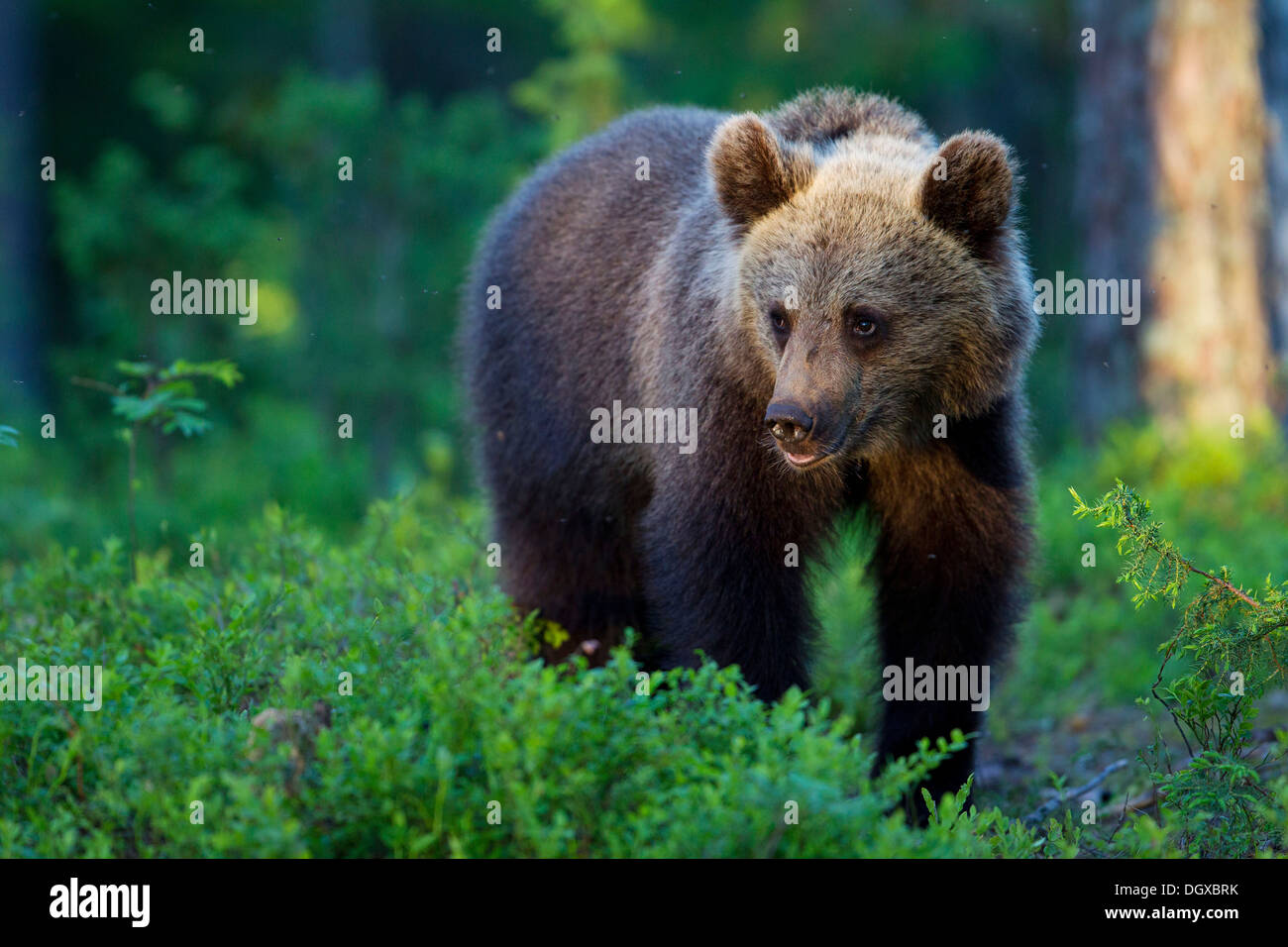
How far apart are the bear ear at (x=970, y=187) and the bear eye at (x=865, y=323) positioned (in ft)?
1.45

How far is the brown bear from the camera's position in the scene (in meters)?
5.09

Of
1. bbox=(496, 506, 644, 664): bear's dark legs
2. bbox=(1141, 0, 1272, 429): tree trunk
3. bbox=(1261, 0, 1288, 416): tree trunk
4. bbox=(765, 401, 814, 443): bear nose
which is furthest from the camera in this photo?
bbox=(1261, 0, 1288, 416): tree trunk

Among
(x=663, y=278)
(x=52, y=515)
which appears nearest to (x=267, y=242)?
(x=52, y=515)

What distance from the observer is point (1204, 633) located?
4.62 m

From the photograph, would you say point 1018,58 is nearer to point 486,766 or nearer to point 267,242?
point 267,242

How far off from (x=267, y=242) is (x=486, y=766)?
13874mm

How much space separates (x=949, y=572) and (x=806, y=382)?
3.79 ft

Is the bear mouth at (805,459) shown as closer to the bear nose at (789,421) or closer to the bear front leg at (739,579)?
the bear nose at (789,421)

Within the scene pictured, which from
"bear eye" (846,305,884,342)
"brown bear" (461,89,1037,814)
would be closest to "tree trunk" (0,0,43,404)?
"brown bear" (461,89,1037,814)

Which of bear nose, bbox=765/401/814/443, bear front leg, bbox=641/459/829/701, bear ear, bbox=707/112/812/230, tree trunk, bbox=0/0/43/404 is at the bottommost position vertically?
bear front leg, bbox=641/459/829/701

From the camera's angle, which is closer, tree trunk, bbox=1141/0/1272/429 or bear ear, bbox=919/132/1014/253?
bear ear, bbox=919/132/1014/253

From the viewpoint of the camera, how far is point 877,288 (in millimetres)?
5074

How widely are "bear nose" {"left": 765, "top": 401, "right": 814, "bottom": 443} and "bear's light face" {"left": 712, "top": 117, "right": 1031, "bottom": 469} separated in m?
0.06

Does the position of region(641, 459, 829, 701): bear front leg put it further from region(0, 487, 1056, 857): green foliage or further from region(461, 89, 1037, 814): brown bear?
region(0, 487, 1056, 857): green foliage
